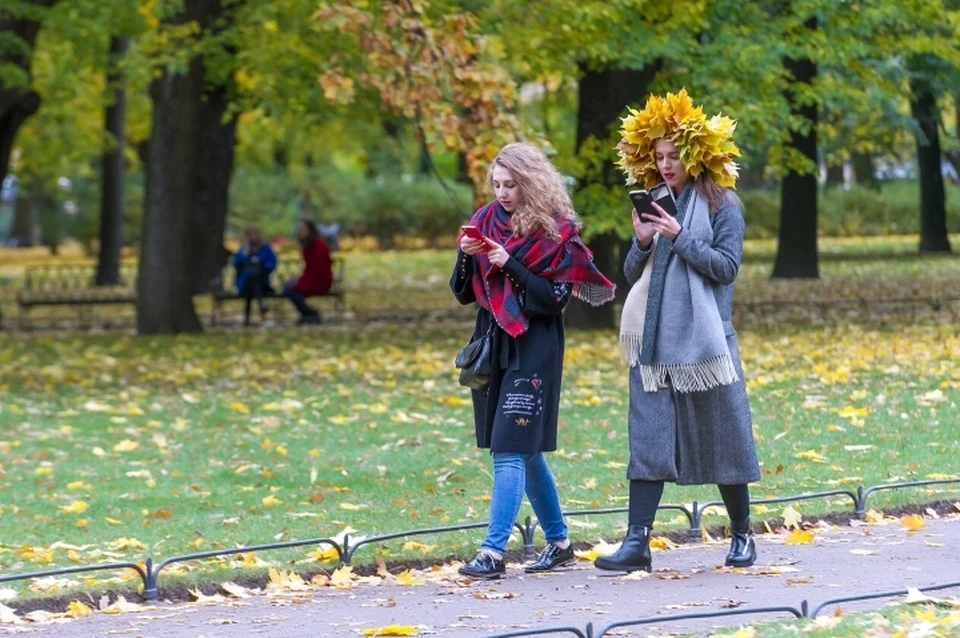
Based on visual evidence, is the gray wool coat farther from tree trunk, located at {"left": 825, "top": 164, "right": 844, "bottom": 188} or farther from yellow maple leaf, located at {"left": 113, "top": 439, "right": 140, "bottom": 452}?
tree trunk, located at {"left": 825, "top": 164, "right": 844, "bottom": 188}

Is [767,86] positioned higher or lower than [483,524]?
higher

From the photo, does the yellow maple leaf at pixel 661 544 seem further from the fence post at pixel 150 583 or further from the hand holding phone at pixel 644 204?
the fence post at pixel 150 583

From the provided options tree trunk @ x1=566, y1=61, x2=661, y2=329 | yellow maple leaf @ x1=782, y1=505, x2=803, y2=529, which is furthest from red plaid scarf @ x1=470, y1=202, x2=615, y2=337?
tree trunk @ x1=566, y1=61, x2=661, y2=329

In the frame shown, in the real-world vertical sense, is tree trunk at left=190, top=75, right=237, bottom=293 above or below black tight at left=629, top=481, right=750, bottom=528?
above

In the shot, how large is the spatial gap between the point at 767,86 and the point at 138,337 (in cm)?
847

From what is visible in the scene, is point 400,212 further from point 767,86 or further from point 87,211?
point 767,86

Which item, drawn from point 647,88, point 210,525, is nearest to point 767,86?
point 647,88

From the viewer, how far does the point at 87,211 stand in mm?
52938

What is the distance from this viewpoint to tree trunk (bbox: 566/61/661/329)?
782 inches

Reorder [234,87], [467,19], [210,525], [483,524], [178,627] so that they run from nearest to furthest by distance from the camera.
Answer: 1. [178,627]
2. [483,524]
3. [210,525]
4. [467,19]
5. [234,87]

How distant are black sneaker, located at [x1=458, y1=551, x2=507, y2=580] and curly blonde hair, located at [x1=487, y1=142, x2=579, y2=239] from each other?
4.50 feet

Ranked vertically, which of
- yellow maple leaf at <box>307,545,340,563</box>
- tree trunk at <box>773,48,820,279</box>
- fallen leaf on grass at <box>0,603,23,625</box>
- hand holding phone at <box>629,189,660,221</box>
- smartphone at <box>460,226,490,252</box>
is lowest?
fallen leaf on grass at <box>0,603,23,625</box>

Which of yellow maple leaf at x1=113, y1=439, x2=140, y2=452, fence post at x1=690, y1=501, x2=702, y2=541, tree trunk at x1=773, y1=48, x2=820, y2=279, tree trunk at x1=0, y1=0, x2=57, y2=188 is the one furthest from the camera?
tree trunk at x1=773, y1=48, x2=820, y2=279

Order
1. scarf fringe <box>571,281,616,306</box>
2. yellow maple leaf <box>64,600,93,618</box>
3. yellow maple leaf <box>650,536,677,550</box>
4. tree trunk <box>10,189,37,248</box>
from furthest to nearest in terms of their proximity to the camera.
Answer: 1. tree trunk <box>10,189,37,248</box>
2. yellow maple leaf <box>650,536,677,550</box>
3. scarf fringe <box>571,281,616,306</box>
4. yellow maple leaf <box>64,600,93,618</box>
